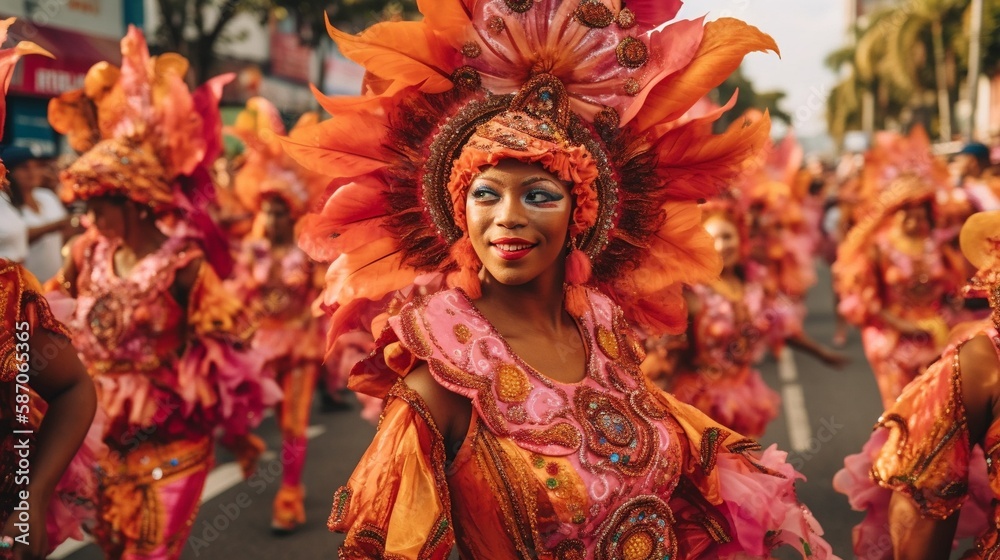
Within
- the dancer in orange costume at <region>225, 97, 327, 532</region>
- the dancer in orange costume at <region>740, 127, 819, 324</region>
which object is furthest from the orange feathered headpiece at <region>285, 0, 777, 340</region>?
the dancer in orange costume at <region>225, 97, 327, 532</region>

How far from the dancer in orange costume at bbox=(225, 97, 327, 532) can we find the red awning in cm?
805

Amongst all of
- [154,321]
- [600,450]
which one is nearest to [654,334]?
[600,450]

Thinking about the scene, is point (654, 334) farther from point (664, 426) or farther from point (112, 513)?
point (112, 513)

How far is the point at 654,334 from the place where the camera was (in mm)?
3238

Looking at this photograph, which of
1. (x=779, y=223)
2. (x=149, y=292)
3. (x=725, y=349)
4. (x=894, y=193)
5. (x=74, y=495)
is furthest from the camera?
(x=779, y=223)

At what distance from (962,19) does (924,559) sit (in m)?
34.5

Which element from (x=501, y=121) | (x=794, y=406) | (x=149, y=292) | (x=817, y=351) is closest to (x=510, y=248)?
(x=501, y=121)

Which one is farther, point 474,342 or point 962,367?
point 962,367

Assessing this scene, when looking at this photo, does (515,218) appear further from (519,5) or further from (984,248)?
(984,248)

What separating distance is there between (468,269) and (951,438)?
1478 millimetres

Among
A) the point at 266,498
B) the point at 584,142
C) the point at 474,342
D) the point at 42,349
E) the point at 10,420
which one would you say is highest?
the point at 584,142

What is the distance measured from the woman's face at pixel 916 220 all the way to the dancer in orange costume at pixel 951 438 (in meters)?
4.09

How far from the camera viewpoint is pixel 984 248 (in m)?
3.05

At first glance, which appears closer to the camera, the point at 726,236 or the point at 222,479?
the point at 726,236
